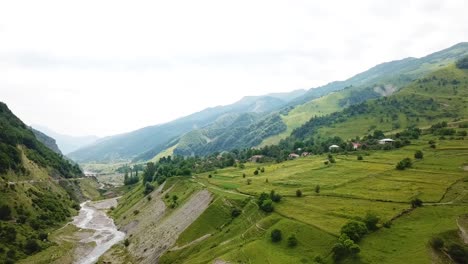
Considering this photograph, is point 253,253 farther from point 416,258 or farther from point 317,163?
point 317,163

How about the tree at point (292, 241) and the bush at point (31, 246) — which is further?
the bush at point (31, 246)

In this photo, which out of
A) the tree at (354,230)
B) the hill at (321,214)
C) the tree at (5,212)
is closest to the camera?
the hill at (321,214)

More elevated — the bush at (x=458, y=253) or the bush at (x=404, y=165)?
the bush at (x=404, y=165)

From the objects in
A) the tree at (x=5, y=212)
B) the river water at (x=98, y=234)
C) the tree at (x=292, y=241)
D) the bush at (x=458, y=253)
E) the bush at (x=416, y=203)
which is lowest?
the river water at (x=98, y=234)

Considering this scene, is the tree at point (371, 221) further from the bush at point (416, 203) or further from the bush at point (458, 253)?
the bush at point (458, 253)

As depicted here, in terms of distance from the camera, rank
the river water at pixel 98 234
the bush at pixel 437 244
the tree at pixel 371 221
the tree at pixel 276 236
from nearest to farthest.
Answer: the bush at pixel 437 244, the tree at pixel 371 221, the tree at pixel 276 236, the river water at pixel 98 234

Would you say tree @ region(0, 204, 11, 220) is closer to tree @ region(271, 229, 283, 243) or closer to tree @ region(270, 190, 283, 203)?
tree @ region(270, 190, 283, 203)

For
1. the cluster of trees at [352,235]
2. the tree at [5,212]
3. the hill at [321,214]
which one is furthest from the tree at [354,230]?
the tree at [5,212]

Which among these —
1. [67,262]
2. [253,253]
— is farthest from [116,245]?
[253,253]
